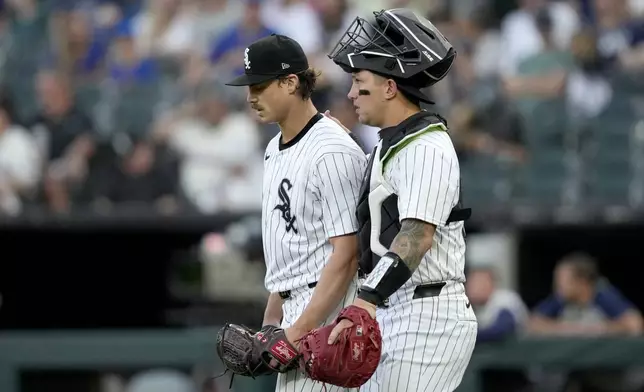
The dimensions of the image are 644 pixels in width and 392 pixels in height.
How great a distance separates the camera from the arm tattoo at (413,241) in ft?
12.6

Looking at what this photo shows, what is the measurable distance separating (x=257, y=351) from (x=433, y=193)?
818 millimetres

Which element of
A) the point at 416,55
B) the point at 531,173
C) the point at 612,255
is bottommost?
the point at 612,255

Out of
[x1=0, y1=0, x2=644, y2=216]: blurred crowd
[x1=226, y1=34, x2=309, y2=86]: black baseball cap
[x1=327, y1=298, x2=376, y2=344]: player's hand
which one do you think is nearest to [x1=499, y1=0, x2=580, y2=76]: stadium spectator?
[x1=0, y1=0, x2=644, y2=216]: blurred crowd

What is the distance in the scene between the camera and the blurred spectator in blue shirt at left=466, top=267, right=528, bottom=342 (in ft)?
21.8

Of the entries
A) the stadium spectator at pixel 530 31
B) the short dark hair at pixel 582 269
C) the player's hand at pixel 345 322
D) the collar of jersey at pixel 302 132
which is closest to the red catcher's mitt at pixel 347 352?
the player's hand at pixel 345 322

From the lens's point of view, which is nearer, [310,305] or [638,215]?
[310,305]

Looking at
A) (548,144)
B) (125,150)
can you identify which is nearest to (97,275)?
(125,150)

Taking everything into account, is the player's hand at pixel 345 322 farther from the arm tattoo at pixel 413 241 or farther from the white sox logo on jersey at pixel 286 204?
the white sox logo on jersey at pixel 286 204

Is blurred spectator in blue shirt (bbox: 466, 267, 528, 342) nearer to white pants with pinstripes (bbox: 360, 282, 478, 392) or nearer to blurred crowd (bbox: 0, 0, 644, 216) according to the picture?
blurred crowd (bbox: 0, 0, 644, 216)

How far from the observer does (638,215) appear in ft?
29.5

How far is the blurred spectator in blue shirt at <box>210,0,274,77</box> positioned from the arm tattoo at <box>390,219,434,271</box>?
7.40 m

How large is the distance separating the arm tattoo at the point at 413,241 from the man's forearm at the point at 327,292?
346 millimetres

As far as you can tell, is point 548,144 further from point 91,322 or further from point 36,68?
point 36,68

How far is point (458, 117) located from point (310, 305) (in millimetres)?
5937
